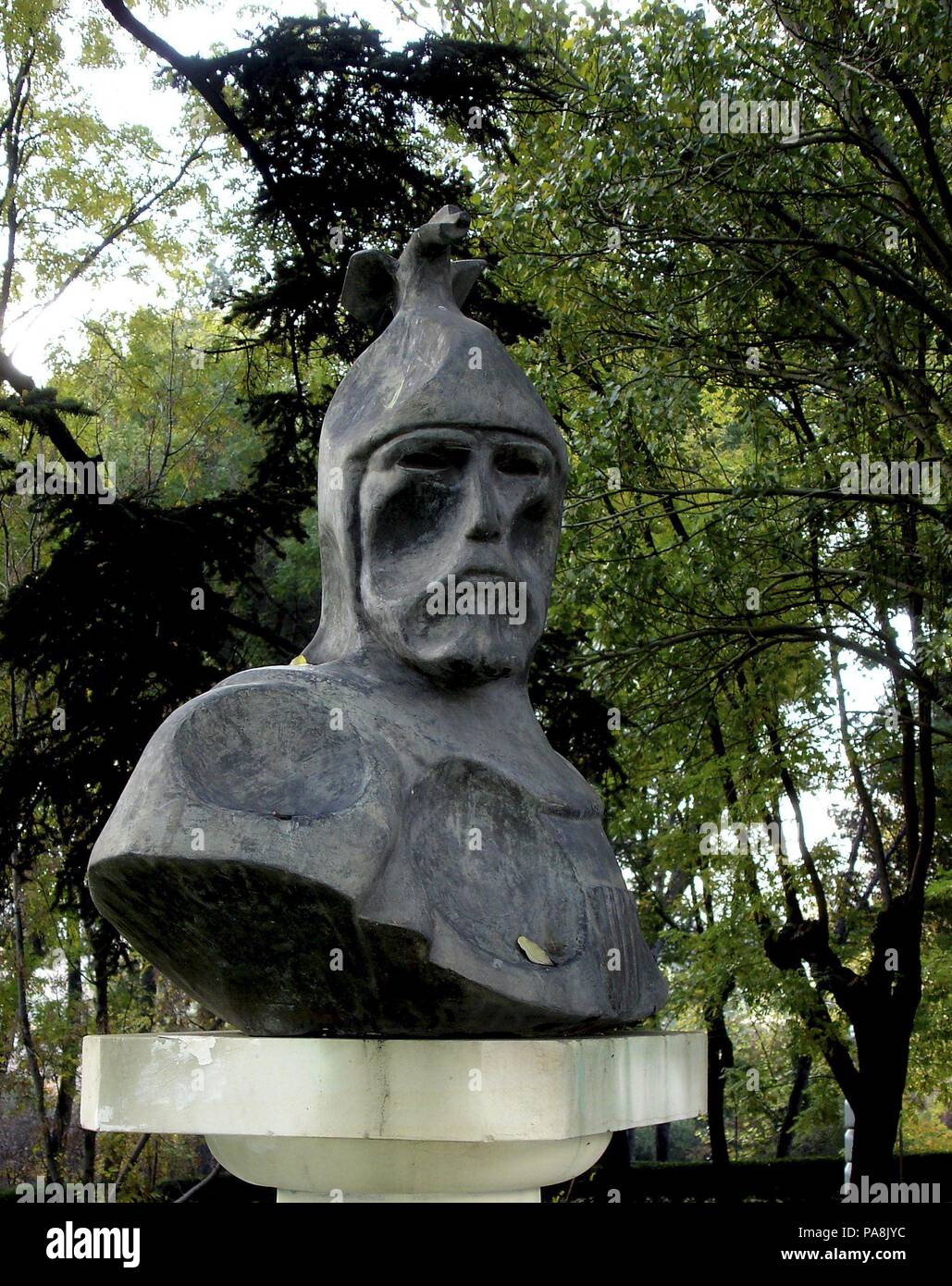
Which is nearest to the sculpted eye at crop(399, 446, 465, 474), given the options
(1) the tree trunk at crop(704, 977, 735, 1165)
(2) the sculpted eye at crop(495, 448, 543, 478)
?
(2) the sculpted eye at crop(495, 448, 543, 478)

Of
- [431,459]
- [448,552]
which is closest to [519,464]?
[431,459]

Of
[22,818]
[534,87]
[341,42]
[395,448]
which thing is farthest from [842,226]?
[22,818]

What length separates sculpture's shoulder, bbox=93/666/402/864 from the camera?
3779mm

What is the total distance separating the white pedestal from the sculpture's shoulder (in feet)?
1.93

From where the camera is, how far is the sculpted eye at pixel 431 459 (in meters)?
4.59

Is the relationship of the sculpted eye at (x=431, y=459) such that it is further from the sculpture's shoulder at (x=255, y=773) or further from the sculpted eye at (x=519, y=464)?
the sculpture's shoulder at (x=255, y=773)

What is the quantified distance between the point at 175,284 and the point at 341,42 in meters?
6.28

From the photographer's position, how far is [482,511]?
4.52 metres

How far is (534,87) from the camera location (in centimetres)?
945

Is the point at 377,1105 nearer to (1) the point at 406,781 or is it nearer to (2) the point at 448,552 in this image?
(1) the point at 406,781

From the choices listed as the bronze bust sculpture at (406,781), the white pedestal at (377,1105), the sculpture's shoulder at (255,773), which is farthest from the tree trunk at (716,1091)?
the sculpture's shoulder at (255,773)

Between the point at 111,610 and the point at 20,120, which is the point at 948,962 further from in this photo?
the point at 20,120

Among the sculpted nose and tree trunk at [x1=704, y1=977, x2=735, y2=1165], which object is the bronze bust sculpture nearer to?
the sculpted nose

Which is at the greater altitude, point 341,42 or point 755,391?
point 341,42
